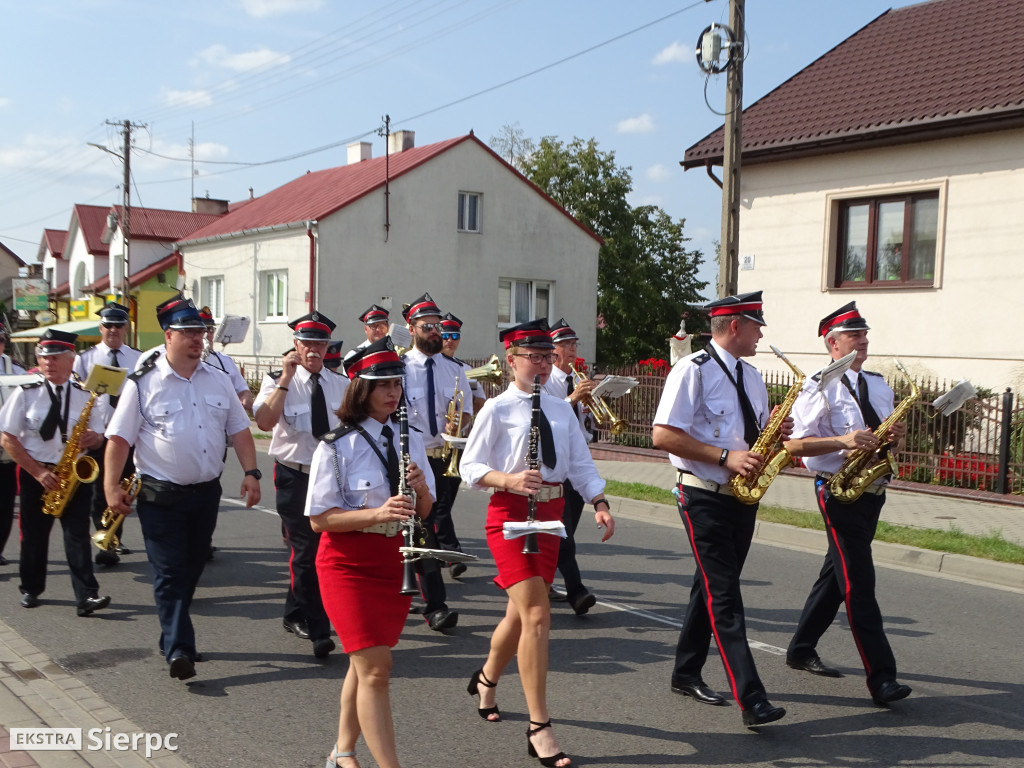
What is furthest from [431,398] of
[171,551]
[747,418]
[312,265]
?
[312,265]

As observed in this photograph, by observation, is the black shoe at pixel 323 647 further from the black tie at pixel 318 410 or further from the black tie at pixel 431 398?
the black tie at pixel 431 398

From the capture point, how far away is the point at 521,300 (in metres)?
34.9

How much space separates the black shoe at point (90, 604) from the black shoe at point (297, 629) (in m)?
1.36

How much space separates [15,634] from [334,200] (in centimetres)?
2697

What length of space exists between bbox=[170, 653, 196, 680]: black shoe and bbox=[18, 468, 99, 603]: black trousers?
1967 mm

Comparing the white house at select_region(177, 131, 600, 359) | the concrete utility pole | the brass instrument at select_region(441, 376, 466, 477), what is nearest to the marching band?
the brass instrument at select_region(441, 376, 466, 477)

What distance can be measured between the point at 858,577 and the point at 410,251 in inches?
1100

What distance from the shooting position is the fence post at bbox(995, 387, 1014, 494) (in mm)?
13078

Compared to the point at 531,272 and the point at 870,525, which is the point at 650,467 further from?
the point at 531,272

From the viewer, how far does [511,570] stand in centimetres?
473

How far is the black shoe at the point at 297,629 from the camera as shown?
22.1ft

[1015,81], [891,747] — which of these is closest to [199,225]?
[1015,81]

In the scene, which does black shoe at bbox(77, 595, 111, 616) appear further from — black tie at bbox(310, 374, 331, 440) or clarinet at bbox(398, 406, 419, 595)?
clarinet at bbox(398, 406, 419, 595)

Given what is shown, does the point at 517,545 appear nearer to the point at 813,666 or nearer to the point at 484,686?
the point at 484,686
